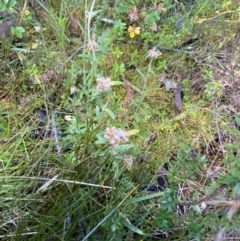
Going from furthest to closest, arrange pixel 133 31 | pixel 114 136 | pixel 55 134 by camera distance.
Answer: pixel 133 31, pixel 55 134, pixel 114 136

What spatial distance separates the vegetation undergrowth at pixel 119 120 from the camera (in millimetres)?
1317

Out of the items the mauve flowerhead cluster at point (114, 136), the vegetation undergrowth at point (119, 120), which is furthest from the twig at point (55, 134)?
the mauve flowerhead cluster at point (114, 136)

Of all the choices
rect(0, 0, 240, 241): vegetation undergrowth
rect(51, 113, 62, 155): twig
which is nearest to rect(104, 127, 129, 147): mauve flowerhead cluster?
rect(0, 0, 240, 241): vegetation undergrowth

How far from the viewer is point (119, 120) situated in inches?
64.6

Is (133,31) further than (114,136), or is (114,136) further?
(133,31)

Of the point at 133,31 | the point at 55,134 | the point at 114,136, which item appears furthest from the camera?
the point at 133,31

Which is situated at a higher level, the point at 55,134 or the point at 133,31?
the point at 133,31

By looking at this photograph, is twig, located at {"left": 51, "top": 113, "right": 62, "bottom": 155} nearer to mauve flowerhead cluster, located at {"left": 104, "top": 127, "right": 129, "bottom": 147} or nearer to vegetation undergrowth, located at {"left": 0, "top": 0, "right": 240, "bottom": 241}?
vegetation undergrowth, located at {"left": 0, "top": 0, "right": 240, "bottom": 241}

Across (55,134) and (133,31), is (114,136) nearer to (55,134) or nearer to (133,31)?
(55,134)

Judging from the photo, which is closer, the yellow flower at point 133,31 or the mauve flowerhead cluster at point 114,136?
the mauve flowerhead cluster at point 114,136

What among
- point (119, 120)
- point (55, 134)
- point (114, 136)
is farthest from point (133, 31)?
point (114, 136)

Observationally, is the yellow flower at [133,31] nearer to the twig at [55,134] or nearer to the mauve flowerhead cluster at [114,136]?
the twig at [55,134]

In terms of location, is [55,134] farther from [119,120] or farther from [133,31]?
[133,31]

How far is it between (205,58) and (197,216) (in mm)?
848
